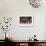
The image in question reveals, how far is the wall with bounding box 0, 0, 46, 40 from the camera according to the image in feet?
9.81

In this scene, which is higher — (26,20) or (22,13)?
(22,13)

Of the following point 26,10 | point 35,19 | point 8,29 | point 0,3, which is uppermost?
point 0,3

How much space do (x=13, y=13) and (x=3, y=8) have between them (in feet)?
0.95

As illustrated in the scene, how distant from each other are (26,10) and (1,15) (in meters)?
0.67

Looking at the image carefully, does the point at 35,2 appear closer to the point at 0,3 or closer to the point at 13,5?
the point at 13,5

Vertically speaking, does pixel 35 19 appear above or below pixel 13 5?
below

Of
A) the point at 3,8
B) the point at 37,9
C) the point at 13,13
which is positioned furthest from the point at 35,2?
the point at 3,8

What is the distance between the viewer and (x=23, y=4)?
3043 millimetres

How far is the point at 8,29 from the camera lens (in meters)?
3.01

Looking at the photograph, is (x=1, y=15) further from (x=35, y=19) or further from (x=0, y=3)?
(x=35, y=19)

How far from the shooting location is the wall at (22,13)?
9.81ft

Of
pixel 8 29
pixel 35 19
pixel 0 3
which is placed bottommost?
pixel 8 29

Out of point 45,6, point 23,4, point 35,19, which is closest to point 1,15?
point 23,4

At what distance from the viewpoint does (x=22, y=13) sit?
10.0 ft
